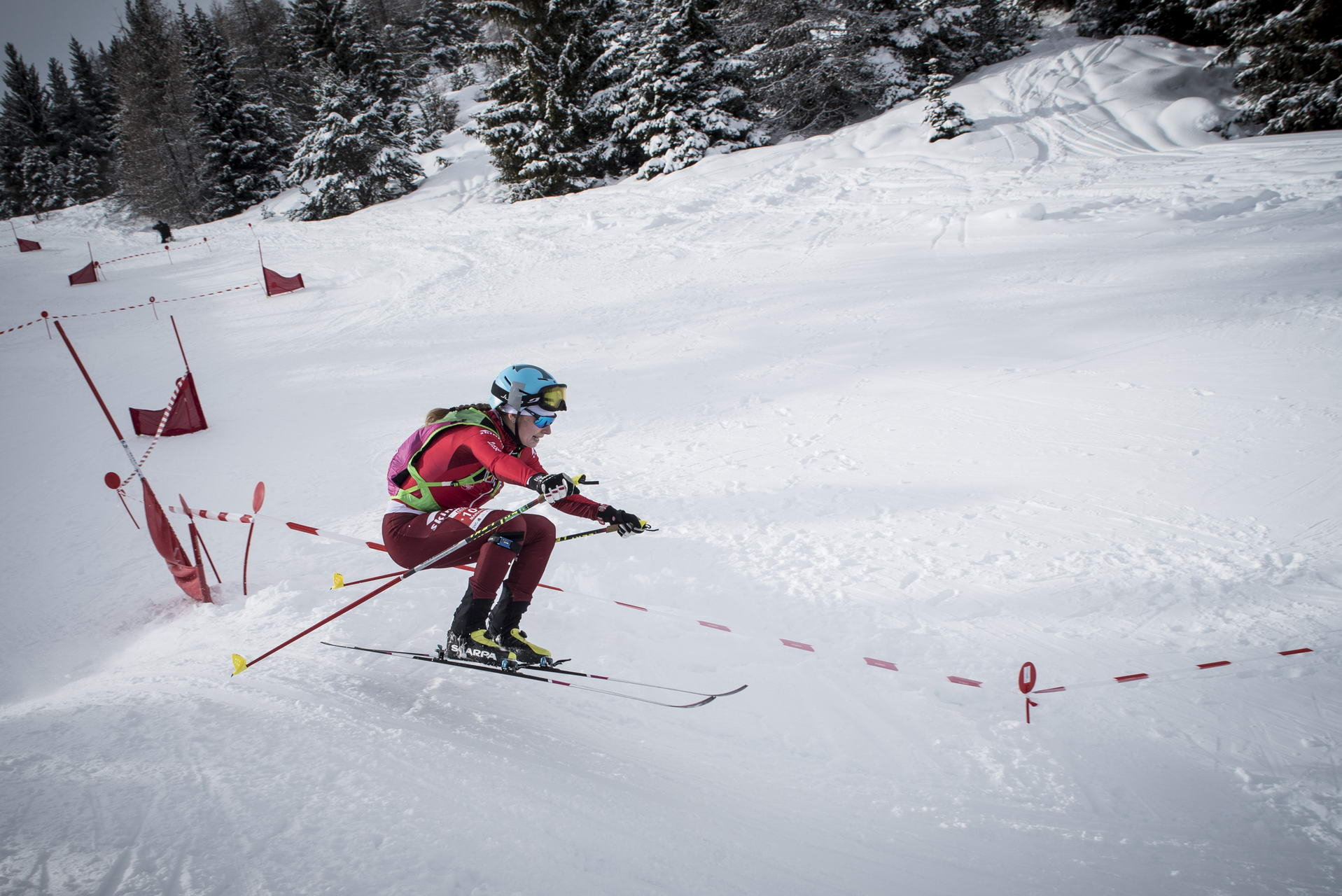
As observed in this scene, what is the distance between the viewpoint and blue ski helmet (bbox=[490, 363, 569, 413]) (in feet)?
12.1

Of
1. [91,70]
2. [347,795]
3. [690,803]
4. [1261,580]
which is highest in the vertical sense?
[91,70]

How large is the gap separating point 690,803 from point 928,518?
328 cm

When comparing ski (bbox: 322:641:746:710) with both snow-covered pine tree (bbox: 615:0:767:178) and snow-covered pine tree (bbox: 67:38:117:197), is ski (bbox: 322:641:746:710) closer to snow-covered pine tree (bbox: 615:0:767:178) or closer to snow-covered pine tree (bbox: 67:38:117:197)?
snow-covered pine tree (bbox: 615:0:767:178)

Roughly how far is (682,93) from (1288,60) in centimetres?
1443

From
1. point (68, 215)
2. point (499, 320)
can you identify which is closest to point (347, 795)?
point (499, 320)

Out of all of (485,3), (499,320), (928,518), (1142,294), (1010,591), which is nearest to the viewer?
(1010,591)

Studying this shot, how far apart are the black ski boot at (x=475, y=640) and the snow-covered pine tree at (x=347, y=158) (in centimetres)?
2593

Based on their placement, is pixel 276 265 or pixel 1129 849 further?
pixel 276 265

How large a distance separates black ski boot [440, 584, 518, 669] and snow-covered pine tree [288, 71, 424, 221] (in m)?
25.9

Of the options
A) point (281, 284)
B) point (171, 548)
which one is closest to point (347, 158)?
point (281, 284)

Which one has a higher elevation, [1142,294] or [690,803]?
[1142,294]

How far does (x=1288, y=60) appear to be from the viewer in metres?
12.8

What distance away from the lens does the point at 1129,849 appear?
106 inches

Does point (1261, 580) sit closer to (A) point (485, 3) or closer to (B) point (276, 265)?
(B) point (276, 265)
